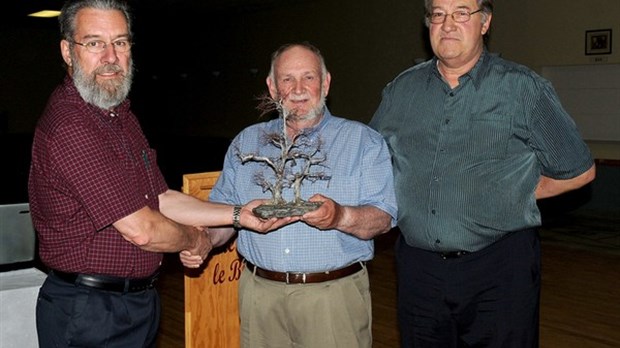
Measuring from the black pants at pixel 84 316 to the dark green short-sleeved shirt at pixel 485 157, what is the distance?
1201mm

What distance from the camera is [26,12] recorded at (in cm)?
1688

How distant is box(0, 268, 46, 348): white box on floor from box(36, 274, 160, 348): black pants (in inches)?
16.1

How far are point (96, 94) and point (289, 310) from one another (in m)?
1.15

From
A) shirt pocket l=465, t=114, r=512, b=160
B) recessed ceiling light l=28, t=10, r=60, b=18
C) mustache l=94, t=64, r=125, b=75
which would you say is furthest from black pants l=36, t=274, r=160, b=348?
recessed ceiling light l=28, t=10, r=60, b=18

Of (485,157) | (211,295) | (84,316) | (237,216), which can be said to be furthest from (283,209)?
(211,295)

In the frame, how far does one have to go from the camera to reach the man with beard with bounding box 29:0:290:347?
7.70 ft

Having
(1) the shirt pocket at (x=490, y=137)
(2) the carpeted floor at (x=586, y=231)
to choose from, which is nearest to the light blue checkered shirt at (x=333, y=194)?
(1) the shirt pocket at (x=490, y=137)

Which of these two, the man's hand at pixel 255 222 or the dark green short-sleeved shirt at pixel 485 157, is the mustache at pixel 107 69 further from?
the dark green short-sleeved shirt at pixel 485 157

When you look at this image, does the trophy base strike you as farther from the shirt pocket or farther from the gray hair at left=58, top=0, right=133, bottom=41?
the gray hair at left=58, top=0, right=133, bottom=41

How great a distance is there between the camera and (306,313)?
2854 mm

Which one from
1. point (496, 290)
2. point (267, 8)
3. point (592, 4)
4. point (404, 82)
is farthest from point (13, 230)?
point (267, 8)

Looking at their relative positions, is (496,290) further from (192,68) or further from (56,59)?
(56,59)

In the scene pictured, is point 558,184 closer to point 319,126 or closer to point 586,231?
point 319,126

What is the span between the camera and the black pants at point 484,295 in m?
2.86
